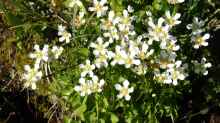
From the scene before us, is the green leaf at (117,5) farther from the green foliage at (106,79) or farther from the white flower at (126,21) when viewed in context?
the white flower at (126,21)

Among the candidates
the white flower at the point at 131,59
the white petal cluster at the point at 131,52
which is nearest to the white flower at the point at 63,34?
the white petal cluster at the point at 131,52

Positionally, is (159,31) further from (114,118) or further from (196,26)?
(114,118)

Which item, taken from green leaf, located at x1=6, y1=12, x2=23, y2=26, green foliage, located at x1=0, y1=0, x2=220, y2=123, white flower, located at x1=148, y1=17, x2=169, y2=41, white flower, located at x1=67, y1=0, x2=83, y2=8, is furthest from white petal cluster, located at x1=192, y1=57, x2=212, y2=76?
green leaf, located at x1=6, y1=12, x2=23, y2=26

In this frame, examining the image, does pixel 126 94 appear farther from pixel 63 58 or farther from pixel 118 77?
pixel 63 58

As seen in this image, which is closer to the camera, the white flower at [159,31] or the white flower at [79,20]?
the white flower at [159,31]

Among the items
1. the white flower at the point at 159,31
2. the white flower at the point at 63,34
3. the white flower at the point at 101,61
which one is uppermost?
the white flower at the point at 63,34

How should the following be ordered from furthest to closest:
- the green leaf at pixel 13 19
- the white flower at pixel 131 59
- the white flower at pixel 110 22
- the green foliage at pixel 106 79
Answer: the green leaf at pixel 13 19
the green foliage at pixel 106 79
the white flower at pixel 110 22
the white flower at pixel 131 59

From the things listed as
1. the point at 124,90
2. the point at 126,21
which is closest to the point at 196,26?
the point at 126,21
